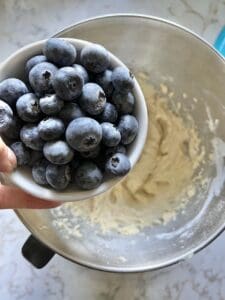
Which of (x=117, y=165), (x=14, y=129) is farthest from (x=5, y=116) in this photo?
(x=117, y=165)

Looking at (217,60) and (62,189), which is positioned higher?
(217,60)

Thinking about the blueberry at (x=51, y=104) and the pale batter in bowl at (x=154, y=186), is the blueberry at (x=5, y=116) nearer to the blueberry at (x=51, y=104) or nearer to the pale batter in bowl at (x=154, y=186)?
the blueberry at (x=51, y=104)

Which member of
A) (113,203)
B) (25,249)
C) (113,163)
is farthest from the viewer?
(113,203)

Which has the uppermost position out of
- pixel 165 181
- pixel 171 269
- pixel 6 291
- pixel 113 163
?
pixel 113 163

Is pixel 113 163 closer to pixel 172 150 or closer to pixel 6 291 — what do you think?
pixel 172 150

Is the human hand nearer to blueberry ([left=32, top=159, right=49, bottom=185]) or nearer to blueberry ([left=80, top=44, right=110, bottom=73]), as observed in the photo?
blueberry ([left=32, top=159, right=49, bottom=185])

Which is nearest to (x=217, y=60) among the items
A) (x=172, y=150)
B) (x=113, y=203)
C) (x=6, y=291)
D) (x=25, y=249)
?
(x=172, y=150)

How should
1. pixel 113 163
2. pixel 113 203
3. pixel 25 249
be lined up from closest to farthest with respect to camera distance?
pixel 113 163 < pixel 25 249 < pixel 113 203
